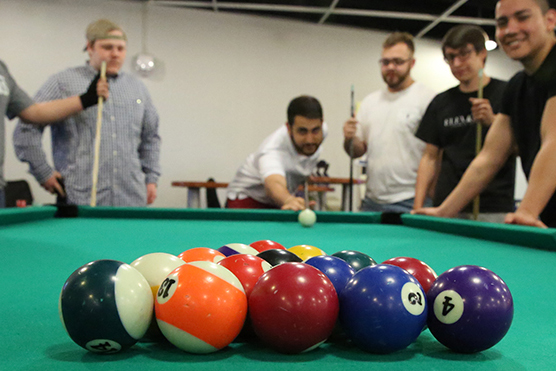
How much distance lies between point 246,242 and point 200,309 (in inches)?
42.4

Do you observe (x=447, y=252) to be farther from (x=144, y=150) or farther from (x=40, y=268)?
(x=144, y=150)

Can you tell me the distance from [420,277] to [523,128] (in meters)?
1.88

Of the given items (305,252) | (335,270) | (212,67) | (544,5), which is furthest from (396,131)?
(212,67)

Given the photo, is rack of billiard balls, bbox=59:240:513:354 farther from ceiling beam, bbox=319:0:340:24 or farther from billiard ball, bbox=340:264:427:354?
ceiling beam, bbox=319:0:340:24

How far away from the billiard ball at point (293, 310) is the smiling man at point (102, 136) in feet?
10.1

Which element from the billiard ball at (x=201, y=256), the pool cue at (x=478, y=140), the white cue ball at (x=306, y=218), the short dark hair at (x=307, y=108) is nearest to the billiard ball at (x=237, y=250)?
the billiard ball at (x=201, y=256)

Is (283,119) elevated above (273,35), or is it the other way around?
(273,35)

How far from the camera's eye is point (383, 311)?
0.73 m

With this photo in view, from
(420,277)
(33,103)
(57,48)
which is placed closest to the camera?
(420,277)

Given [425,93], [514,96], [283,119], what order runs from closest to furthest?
1. [514,96]
2. [425,93]
3. [283,119]

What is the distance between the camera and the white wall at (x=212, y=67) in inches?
257

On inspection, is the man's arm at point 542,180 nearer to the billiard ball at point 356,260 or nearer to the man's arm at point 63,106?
the billiard ball at point 356,260

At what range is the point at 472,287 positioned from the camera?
0.77 meters

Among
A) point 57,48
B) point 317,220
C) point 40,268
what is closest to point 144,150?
point 317,220
